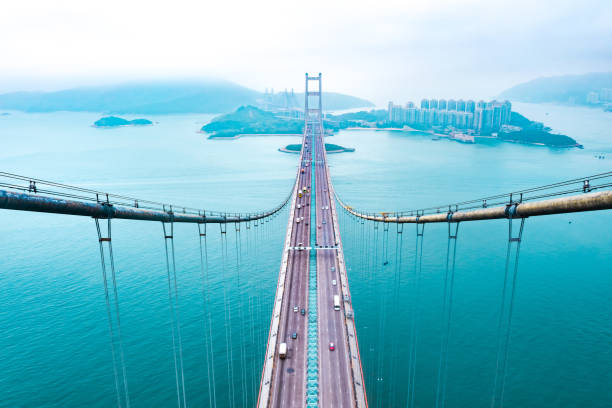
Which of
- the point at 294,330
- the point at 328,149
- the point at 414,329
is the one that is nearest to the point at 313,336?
the point at 294,330

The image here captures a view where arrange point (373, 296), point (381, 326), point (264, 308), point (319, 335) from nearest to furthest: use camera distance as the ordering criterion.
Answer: point (319, 335) → point (381, 326) → point (264, 308) → point (373, 296)

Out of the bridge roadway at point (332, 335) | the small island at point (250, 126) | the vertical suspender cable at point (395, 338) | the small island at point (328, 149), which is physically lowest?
the vertical suspender cable at point (395, 338)

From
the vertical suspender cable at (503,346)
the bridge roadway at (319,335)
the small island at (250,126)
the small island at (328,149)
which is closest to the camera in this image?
the vertical suspender cable at (503,346)

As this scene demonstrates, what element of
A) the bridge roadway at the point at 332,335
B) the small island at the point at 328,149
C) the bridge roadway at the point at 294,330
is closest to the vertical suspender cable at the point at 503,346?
the bridge roadway at the point at 332,335

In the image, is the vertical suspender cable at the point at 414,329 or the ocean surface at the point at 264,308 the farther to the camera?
Result: the ocean surface at the point at 264,308

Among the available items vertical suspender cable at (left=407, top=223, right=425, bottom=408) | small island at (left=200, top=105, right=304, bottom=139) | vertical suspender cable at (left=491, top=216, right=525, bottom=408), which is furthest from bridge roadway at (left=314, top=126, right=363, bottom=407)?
small island at (left=200, top=105, right=304, bottom=139)

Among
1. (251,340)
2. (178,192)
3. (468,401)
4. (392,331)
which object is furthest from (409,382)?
(178,192)

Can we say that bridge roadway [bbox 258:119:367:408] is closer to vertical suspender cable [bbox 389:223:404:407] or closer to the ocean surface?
the ocean surface

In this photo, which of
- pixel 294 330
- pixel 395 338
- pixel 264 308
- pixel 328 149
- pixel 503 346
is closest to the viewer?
pixel 294 330

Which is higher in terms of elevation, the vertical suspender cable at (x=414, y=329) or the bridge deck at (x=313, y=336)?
the bridge deck at (x=313, y=336)

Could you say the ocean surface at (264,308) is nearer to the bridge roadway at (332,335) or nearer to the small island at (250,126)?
the bridge roadway at (332,335)

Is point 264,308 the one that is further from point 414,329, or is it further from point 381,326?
point 414,329

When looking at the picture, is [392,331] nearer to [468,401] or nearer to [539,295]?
[468,401]

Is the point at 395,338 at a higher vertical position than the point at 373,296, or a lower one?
lower
